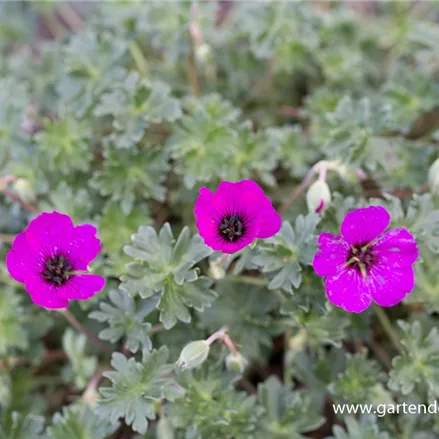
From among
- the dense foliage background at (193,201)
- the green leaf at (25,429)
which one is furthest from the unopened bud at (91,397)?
the green leaf at (25,429)

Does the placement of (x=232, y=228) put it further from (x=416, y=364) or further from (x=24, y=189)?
(x=24, y=189)

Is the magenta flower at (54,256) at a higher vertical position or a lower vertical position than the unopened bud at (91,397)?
higher

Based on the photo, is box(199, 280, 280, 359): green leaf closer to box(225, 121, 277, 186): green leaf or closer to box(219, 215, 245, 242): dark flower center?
box(225, 121, 277, 186): green leaf

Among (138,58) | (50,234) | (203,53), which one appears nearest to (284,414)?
(50,234)

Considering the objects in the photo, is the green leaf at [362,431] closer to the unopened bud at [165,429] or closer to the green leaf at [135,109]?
the unopened bud at [165,429]

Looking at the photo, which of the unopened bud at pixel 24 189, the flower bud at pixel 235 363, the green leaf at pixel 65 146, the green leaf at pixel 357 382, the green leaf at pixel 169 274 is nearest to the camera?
the green leaf at pixel 169 274

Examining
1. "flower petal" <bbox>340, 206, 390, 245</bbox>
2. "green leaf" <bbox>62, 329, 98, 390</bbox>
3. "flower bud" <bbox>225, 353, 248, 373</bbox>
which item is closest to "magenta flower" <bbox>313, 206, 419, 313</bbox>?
"flower petal" <bbox>340, 206, 390, 245</bbox>

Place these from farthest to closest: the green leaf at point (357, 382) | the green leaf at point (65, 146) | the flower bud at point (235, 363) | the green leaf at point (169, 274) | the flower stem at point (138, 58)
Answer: the flower stem at point (138, 58)
the green leaf at point (65, 146)
the green leaf at point (357, 382)
the flower bud at point (235, 363)
the green leaf at point (169, 274)
